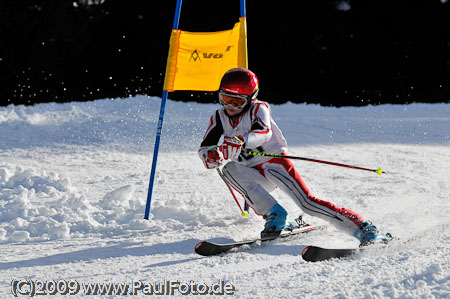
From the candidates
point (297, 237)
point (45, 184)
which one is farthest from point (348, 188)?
point (45, 184)

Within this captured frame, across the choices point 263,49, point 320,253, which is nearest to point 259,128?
point 320,253

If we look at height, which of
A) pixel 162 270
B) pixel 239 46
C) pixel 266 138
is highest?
pixel 239 46

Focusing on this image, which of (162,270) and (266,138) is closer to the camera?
(162,270)

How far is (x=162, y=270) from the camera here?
317 centimetres

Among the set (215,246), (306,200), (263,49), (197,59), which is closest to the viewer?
(215,246)

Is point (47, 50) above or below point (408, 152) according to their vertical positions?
above

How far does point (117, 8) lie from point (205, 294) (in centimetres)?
1327

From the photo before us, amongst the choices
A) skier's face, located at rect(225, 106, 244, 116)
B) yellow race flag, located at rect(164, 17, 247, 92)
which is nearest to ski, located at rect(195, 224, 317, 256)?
skier's face, located at rect(225, 106, 244, 116)

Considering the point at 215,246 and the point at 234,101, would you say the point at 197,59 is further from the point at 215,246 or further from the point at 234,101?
the point at 215,246

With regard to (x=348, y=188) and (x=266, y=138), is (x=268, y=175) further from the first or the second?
(x=348, y=188)

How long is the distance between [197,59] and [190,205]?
1216 millimetres

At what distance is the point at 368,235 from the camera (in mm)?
3471

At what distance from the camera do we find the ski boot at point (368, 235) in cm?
345

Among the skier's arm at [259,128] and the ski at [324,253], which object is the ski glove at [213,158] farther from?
the ski at [324,253]
